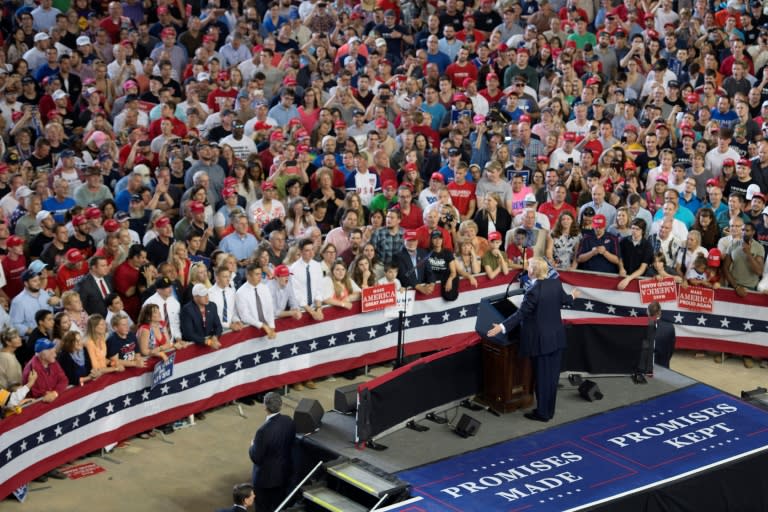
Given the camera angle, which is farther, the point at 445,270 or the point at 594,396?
the point at 445,270

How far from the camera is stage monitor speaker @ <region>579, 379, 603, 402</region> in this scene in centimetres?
1409

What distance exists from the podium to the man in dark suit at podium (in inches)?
7.1

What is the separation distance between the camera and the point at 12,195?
57.5ft

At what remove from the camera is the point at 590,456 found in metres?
12.9

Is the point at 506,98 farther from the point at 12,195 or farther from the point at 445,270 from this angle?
the point at 12,195

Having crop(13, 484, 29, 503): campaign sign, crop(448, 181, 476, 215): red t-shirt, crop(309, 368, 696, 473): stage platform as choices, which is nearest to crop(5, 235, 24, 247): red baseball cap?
crop(13, 484, 29, 503): campaign sign

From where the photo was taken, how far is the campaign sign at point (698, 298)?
56.1 feet

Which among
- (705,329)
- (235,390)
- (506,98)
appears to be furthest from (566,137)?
(235,390)

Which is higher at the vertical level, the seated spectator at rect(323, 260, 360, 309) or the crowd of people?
the crowd of people

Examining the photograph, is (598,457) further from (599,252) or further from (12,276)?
(12,276)

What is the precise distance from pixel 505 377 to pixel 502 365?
121 millimetres

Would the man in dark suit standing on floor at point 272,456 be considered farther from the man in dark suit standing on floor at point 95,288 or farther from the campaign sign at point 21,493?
the man in dark suit standing on floor at point 95,288

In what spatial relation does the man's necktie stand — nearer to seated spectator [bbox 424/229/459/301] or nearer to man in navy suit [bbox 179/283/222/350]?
man in navy suit [bbox 179/283/222/350]

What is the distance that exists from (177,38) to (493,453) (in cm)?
1271
